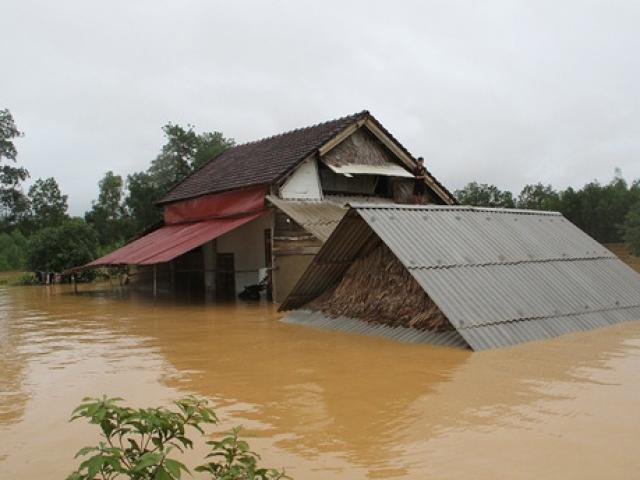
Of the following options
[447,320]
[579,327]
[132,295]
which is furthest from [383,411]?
[132,295]

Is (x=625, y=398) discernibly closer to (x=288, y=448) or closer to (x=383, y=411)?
(x=383, y=411)

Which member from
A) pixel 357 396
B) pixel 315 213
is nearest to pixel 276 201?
pixel 315 213

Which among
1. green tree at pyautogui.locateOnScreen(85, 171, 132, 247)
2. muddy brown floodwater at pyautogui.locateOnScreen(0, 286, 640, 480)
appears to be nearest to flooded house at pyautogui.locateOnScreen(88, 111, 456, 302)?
muddy brown floodwater at pyautogui.locateOnScreen(0, 286, 640, 480)

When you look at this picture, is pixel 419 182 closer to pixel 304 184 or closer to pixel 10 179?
pixel 304 184

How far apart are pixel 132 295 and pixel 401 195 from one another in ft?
30.7

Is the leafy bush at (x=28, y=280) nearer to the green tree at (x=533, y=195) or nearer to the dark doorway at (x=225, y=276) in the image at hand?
the dark doorway at (x=225, y=276)

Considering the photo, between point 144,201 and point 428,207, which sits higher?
point 144,201

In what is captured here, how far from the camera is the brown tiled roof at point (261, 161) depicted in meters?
17.0

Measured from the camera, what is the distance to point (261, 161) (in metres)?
18.8

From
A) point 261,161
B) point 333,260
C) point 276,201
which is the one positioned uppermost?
point 261,161

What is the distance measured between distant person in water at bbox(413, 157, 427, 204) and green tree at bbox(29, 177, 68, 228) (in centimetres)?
3469

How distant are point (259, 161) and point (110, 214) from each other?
27671mm

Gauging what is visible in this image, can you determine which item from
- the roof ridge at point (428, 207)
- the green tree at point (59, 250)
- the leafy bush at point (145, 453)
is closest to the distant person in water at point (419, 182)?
the roof ridge at point (428, 207)

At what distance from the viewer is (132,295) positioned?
19.7m
